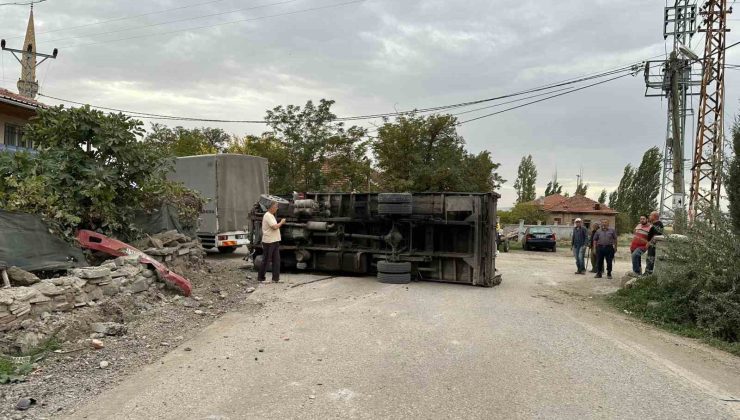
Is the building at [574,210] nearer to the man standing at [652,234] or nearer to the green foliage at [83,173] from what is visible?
the man standing at [652,234]

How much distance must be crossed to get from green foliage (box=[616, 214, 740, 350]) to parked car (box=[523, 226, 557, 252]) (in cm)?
1978

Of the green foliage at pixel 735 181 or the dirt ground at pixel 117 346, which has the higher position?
the green foliage at pixel 735 181

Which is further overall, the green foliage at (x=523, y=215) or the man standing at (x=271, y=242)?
the green foliage at (x=523, y=215)

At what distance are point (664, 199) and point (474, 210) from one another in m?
14.2

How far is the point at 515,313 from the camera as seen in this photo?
8445 mm

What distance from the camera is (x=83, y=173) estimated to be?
8734 mm

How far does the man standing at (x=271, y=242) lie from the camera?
11016 millimetres

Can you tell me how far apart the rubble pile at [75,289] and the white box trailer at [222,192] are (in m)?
7.35

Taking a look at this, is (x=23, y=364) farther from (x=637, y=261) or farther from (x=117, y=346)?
A: (x=637, y=261)

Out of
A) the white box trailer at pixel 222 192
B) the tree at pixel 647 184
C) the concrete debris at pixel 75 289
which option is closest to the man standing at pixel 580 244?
the white box trailer at pixel 222 192

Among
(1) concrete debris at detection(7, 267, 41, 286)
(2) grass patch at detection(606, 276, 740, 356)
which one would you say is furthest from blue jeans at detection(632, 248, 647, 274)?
(1) concrete debris at detection(7, 267, 41, 286)

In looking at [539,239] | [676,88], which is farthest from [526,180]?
[676,88]

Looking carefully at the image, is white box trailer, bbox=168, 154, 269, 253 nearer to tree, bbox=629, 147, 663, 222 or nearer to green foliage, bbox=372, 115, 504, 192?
green foliage, bbox=372, 115, 504, 192

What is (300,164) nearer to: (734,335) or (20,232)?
(20,232)
